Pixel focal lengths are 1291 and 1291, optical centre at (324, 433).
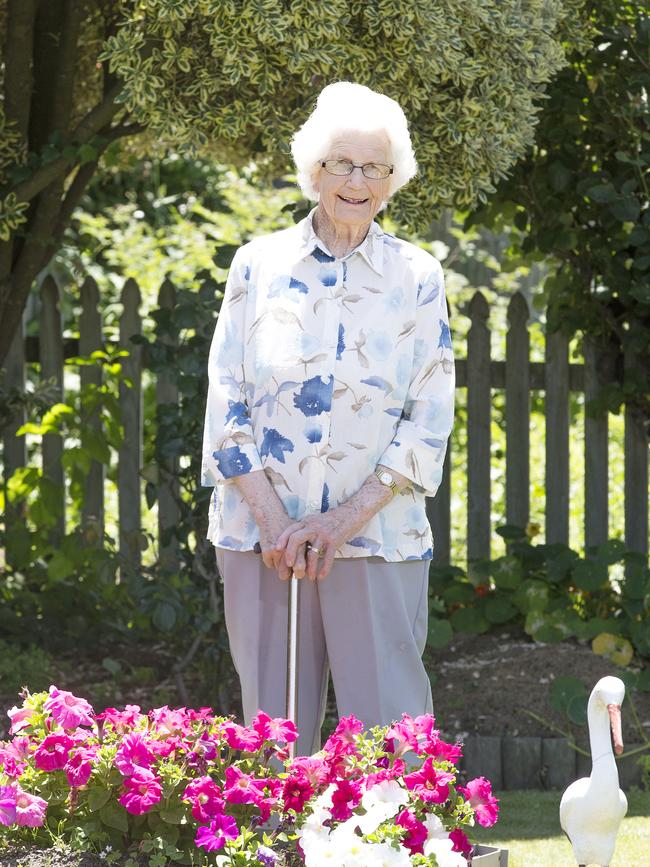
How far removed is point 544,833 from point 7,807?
5.63ft

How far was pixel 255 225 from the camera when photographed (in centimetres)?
871

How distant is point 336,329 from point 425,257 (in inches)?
A: 10.6

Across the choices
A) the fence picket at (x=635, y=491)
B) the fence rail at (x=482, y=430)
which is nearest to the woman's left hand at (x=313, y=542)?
the fence rail at (x=482, y=430)

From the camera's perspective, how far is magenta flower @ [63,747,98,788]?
212 centimetres

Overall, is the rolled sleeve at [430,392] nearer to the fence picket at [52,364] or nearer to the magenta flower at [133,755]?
the magenta flower at [133,755]

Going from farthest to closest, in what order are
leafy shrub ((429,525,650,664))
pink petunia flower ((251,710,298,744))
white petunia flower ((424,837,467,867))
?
1. leafy shrub ((429,525,650,664))
2. pink petunia flower ((251,710,298,744))
3. white petunia flower ((424,837,467,867))

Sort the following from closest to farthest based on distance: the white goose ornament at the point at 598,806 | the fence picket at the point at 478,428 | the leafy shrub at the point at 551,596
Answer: the white goose ornament at the point at 598,806 → the leafy shrub at the point at 551,596 → the fence picket at the point at 478,428

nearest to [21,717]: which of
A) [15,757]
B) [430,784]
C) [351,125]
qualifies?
[15,757]

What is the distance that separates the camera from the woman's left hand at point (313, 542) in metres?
2.49

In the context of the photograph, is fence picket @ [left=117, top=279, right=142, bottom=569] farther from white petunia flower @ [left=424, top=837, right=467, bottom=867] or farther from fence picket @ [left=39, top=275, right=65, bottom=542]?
white petunia flower @ [left=424, top=837, right=467, bottom=867]

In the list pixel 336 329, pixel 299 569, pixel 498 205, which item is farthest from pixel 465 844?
pixel 498 205

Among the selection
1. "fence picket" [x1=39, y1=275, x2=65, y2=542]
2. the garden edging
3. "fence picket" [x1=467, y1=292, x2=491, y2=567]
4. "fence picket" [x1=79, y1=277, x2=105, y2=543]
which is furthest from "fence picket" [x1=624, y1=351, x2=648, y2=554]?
"fence picket" [x1=39, y1=275, x2=65, y2=542]

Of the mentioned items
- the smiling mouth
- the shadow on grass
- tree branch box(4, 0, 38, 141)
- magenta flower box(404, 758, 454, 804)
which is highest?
tree branch box(4, 0, 38, 141)

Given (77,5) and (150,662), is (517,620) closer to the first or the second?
(150,662)
